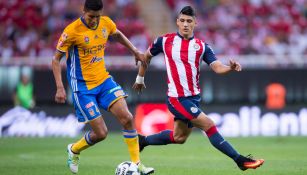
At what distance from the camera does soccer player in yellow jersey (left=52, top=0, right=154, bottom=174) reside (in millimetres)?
10062

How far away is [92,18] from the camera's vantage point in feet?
33.0

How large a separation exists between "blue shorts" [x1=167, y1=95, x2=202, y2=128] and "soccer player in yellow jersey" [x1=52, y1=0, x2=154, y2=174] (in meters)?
0.65

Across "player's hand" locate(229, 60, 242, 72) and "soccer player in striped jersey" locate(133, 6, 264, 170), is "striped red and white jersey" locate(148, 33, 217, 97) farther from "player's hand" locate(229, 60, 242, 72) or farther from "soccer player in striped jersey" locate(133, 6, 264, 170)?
"player's hand" locate(229, 60, 242, 72)

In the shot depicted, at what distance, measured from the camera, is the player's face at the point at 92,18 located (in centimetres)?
997

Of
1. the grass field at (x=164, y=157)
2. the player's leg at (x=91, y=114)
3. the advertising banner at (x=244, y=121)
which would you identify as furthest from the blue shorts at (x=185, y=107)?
the advertising banner at (x=244, y=121)

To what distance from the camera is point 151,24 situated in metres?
25.9

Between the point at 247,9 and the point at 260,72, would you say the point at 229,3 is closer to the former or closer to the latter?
the point at 247,9

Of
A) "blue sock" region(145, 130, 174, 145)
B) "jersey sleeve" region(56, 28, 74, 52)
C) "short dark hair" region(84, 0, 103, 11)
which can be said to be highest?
"short dark hair" region(84, 0, 103, 11)

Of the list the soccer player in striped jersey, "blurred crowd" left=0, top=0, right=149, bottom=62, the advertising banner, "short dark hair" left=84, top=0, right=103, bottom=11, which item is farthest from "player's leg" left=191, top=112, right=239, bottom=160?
"blurred crowd" left=0, top=0, right=149, bottom=62

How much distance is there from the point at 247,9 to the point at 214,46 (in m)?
2.51

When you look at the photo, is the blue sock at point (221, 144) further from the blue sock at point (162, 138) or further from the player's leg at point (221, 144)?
the blue sock at point (162, 138)

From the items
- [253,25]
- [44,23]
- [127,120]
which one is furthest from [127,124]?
[253,25]

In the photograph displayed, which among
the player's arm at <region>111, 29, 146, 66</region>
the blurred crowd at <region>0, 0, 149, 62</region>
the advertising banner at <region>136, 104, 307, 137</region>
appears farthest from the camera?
the blurred crowd at <region>0, 0, 149, 62</region>

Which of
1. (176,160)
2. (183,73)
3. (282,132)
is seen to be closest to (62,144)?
(176,160)
